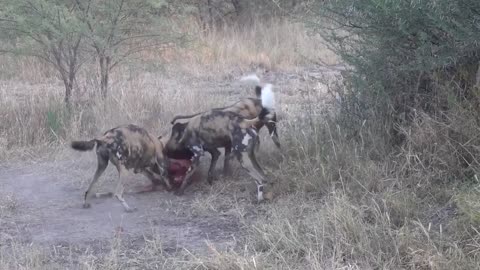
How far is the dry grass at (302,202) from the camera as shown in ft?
15.6

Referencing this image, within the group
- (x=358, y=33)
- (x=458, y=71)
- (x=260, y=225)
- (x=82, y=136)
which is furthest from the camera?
(x=82, y=136)

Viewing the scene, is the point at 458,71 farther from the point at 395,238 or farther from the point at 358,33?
the point at 395,238

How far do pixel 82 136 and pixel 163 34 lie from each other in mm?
1982

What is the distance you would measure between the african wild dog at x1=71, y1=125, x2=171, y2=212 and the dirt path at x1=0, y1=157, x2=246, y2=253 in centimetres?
17

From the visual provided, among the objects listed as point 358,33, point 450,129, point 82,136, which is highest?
point 358,33

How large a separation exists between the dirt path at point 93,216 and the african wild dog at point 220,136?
31 cm

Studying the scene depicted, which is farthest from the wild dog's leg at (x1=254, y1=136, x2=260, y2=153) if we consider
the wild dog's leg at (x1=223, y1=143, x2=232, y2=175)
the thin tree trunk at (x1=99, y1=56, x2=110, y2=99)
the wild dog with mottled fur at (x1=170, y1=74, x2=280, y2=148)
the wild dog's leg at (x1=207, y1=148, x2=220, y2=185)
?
the thin tree trunk at (x1=99, y1=56, x2=110, y2=99)

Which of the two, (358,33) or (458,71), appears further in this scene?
(358,33)

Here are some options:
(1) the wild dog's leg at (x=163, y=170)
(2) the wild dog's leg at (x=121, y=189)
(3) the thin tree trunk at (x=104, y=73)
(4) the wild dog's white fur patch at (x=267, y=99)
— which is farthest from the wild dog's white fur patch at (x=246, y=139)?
(3) the thin tree trunk at (x=104, y=73)

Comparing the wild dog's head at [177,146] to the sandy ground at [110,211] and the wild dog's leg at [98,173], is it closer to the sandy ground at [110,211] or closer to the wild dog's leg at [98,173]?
the sandy ground at [110,211]

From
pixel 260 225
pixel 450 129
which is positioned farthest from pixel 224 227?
pixel 450 129

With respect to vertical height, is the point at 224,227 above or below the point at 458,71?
below

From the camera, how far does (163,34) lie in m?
9.72

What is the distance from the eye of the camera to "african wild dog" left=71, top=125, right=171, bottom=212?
20.7 feet
